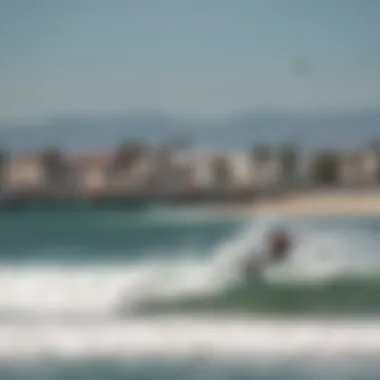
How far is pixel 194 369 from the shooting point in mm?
1746

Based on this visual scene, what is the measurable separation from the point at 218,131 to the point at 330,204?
0.27m

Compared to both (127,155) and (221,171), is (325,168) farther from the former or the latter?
(127,155)

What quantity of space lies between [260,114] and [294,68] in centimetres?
12

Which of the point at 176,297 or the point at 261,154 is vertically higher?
the point at 261,154

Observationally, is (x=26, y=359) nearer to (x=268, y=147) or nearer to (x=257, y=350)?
(x=257, y=350)

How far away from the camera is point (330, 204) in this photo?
5.86ft

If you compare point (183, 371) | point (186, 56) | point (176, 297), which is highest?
point (186, 56)

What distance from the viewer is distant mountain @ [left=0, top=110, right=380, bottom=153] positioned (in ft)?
5.88

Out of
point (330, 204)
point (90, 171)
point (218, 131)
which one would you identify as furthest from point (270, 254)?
point (90, 171)

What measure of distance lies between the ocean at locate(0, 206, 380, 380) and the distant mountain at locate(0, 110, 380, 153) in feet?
0.48

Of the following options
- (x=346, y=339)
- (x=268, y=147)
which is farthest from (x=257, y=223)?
(x=346, y=339)

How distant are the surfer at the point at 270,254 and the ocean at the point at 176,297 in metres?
0.02

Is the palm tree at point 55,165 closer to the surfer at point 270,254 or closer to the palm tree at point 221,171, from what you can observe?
the palm tree at point 221,171

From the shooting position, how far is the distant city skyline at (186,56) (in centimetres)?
181
